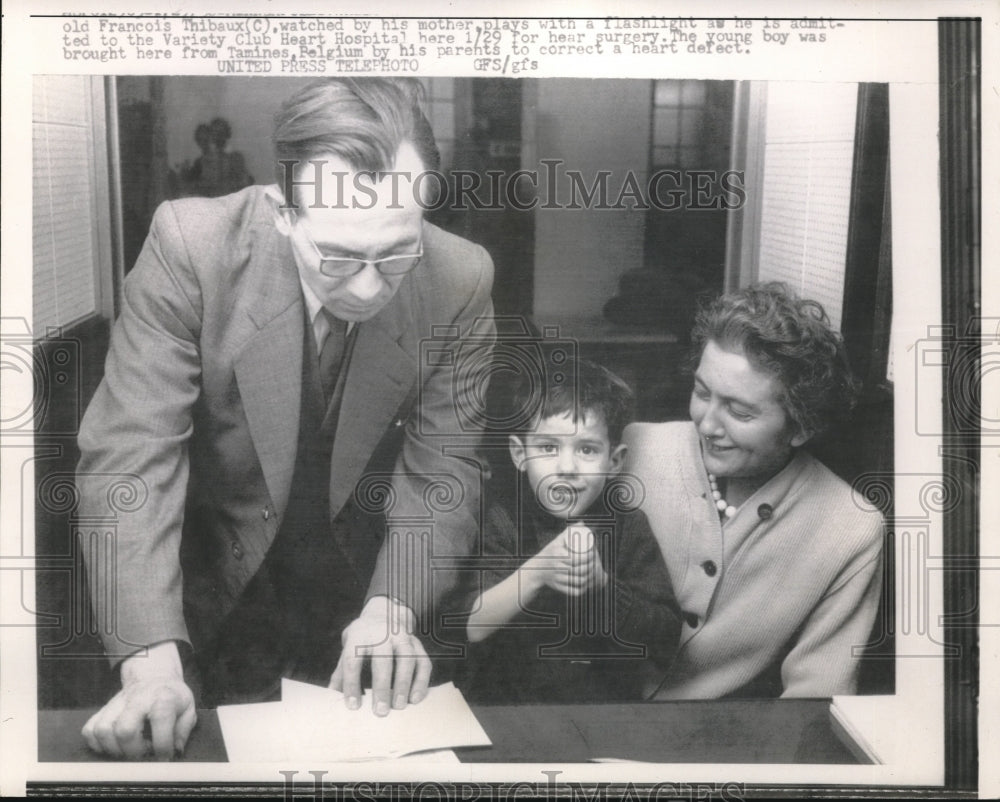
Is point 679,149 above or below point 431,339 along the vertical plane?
above

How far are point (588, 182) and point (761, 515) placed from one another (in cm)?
122

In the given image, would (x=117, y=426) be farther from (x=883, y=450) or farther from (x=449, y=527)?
(x=883, y=450)

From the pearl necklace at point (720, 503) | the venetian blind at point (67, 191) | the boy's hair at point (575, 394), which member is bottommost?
the pearl necklace at point (720, 503)

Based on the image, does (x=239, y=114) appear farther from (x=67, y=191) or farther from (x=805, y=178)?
(x=805, y=178)

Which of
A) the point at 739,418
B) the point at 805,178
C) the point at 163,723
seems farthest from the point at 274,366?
the point at 805,178

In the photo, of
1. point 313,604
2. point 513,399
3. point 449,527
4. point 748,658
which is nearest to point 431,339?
point 513,399

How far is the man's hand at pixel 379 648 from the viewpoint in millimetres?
3844

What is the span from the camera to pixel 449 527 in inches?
151

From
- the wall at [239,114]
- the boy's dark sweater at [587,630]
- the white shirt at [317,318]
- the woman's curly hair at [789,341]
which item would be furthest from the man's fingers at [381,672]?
the wall at [239,114]

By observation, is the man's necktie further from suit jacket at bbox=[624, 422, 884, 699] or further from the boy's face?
suit jacket at bbox=[624, 422, 884, 699]

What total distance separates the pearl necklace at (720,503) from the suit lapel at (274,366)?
1.36 m

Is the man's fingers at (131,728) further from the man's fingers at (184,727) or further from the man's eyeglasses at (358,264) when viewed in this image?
the man's eyeglasses at (358,264)

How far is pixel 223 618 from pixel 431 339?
1.12 metres

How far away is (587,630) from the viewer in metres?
A: 3.86
